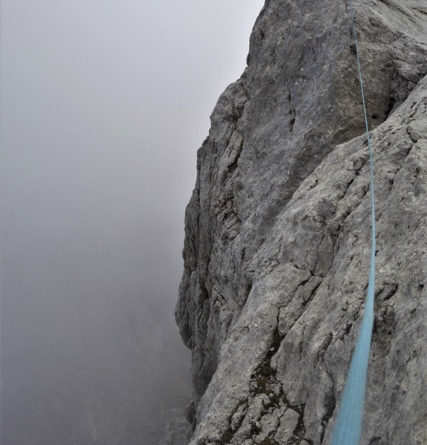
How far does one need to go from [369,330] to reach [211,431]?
655cm

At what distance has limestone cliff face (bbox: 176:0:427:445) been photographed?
7.55 meters

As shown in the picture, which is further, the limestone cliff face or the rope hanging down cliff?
the limestone cliff face

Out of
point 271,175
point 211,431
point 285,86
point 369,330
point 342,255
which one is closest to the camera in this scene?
point 369,330

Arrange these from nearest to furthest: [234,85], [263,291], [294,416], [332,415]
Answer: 1. [332,415]
2. [294,416]
3. [263,291]
4. [234,85]

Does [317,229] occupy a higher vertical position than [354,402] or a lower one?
higher

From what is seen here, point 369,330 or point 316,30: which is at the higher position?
point 316,30

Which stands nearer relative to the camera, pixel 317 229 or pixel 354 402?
Result: pixel 354 402

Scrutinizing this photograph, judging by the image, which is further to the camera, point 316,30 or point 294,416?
point 316,30

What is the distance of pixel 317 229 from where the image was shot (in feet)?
38.2

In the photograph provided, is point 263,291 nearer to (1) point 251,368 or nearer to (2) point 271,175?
(1) point 251,368

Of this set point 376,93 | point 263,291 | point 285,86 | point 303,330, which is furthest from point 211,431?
point 285,86

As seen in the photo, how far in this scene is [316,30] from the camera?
21250 mm

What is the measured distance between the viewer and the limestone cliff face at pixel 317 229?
755 cm

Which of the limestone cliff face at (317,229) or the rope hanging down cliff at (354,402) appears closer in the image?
the rope hanging down cliff at (354,402)
